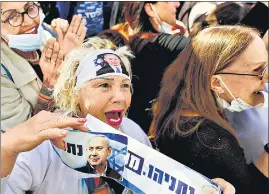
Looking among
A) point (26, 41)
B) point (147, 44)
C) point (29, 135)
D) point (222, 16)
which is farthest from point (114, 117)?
point (222, 16)

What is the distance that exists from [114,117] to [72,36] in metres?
0.37

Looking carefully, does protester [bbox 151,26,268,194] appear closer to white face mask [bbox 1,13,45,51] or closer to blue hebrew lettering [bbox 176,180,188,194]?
blue hebrew lettering [bbox 176,180,188,194]

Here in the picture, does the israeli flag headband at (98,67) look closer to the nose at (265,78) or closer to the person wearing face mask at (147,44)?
the person wearing face mask at (147,44)

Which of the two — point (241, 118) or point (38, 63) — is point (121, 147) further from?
point (241, 118)

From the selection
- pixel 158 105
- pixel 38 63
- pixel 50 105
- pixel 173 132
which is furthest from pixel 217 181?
pixel 38 63

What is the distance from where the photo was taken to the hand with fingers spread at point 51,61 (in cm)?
182

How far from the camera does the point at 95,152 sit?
161 centimetres

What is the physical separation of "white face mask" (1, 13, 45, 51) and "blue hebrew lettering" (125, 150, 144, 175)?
0.53 metres

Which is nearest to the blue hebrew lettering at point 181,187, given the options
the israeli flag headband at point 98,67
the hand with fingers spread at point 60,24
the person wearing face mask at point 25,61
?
the israeli flag headband at point 98,67

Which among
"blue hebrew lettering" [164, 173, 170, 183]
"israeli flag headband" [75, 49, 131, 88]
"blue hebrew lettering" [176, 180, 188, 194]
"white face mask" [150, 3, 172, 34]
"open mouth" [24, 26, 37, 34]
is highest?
"open mouth" [24, 26, 37, 34]

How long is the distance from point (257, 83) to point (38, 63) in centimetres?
77

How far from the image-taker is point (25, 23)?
187 centimetres

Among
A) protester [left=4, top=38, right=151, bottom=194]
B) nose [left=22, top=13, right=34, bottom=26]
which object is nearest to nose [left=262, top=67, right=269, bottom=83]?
protester [left=4, top=38, right=151, bottom=194]

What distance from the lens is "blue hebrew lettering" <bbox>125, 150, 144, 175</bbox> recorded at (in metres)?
1.62
